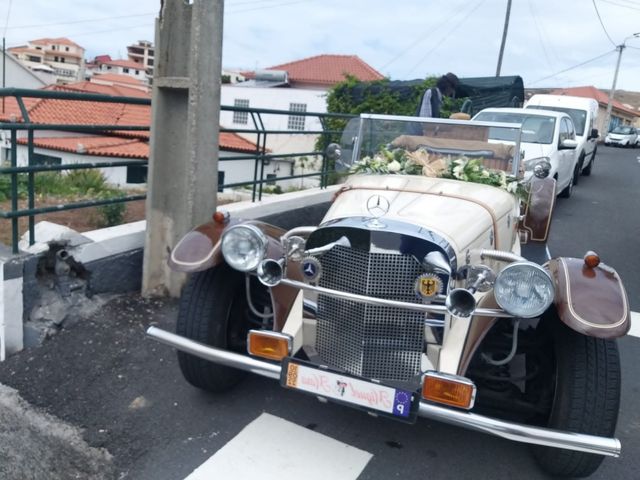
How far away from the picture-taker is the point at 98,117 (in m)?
24.9

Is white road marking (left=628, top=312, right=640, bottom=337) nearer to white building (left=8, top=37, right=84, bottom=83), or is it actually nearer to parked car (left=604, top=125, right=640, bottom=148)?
parked car (left=604, top=125, right=640, bottom=148)

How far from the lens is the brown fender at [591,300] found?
263cm

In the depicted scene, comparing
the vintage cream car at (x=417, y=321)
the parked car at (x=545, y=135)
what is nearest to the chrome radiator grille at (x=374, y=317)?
the vintage cream car at (x=417, y=321)

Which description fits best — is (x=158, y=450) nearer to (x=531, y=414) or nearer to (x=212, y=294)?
(x=212, y=294)

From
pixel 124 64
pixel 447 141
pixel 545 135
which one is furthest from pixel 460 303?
pixel 124 64

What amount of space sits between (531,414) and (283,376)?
130cm

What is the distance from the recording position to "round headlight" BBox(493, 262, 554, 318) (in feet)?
8.61

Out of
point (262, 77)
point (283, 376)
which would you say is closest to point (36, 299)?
point (283, 376)

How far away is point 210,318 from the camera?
11.1 feet

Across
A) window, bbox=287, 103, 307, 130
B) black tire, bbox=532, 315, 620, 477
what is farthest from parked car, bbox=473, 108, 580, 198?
window, bbox=287, 103, 307, 130

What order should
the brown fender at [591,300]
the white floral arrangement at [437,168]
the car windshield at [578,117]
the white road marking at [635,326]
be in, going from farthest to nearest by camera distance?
the car windshield at [578,117], the white road marking at [635,326], the white floral arrangement at [437,168], the brown fender at [591,300]

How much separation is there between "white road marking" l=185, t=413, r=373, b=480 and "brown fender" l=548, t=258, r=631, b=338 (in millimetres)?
1288

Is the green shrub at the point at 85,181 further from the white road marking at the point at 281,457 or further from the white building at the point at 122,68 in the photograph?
the white building at the point at 122,68

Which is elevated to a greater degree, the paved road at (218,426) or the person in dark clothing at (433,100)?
the person in dark clothing at (433,100)
